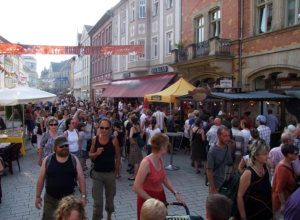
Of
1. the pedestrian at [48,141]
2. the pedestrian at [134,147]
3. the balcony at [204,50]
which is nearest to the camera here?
the pedestrian at [48,141]

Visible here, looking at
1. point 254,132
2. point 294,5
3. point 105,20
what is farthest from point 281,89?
point 105,20

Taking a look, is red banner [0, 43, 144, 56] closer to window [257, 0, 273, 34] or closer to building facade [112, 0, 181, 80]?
building facade [112, 0, 181, 80]

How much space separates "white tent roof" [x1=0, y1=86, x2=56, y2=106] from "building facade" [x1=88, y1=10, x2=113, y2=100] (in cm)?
1602

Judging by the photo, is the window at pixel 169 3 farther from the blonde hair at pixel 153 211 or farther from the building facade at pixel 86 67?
the building facade at pixel 86 67

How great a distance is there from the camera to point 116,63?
28156 millimetres

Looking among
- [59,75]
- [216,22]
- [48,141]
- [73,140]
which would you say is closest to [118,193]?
[73,140]

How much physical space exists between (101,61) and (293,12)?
89.8 ft

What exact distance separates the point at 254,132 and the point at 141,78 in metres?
16.8

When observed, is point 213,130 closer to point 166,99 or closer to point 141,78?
point 166,99

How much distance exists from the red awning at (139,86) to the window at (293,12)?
8.26 metres

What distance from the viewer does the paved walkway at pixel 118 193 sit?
15.7 ft

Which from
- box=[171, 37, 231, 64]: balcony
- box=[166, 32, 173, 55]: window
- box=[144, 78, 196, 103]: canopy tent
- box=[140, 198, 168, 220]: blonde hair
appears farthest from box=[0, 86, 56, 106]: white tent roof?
box=[166, 32, 173, 55]: window

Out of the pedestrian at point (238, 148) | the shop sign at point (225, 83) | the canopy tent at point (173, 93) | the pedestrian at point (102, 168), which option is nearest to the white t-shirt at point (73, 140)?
the pedestrian at point (102, 168)

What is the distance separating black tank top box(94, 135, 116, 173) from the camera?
409 cm
